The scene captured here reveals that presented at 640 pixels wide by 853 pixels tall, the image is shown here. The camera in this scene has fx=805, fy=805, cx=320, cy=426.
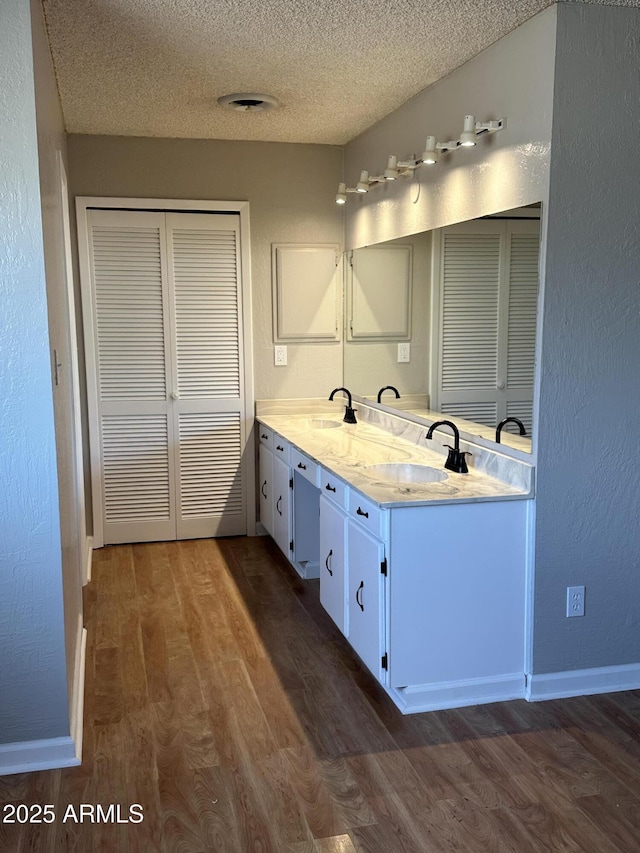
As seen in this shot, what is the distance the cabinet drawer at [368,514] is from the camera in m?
2.80

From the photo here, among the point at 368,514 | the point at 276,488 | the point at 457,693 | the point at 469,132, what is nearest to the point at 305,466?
the point at 276,488

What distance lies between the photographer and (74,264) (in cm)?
468

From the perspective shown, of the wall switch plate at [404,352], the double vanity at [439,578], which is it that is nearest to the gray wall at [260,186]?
the wall switch plate at [404,352]

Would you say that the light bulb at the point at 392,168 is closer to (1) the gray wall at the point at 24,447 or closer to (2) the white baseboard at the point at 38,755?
(1) the gray wall at the point at 24,447

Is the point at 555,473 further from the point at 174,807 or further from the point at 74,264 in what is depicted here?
the point at 74,264

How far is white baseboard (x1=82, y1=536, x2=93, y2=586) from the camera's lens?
4346 mm

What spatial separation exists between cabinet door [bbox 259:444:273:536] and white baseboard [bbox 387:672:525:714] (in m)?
1.87

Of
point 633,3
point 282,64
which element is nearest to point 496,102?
point 633,3

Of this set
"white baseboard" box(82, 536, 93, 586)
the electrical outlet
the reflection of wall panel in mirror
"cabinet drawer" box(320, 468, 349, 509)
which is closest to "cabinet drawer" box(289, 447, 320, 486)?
"cabinet drawer" box(320, 468, 349, 509)

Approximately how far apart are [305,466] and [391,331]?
0.93 meters

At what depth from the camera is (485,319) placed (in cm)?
327

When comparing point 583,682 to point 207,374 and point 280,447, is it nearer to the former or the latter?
point 280,447

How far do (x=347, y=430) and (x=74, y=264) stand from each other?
187cm

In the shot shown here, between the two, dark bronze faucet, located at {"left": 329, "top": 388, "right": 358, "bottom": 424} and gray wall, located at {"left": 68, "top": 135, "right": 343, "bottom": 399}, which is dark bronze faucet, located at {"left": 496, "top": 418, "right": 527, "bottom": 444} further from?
gray wall, located at {"left": 68, "top": 135, "right": 343, "bottom": 399}
